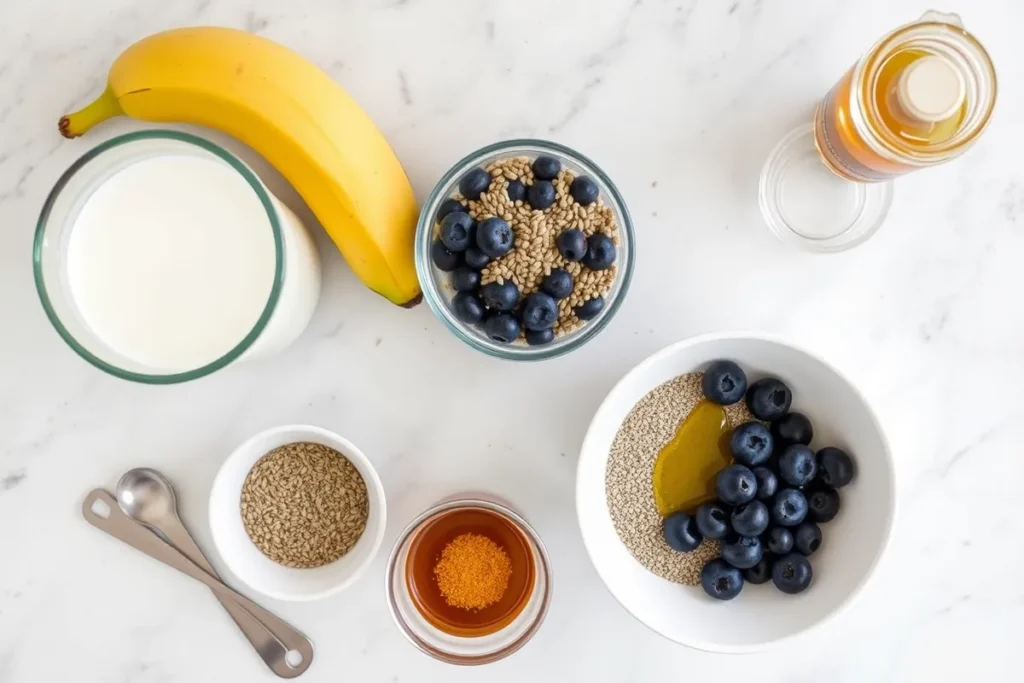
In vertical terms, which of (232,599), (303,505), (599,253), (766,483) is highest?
(599,253)

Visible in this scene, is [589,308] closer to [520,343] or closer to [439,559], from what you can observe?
[520,343]

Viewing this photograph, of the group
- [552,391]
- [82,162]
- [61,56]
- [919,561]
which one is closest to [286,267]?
[82,162]

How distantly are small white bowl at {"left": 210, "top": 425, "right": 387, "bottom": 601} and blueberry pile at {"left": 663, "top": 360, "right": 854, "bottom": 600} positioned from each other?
1.16 ft

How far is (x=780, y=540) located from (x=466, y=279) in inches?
18.4

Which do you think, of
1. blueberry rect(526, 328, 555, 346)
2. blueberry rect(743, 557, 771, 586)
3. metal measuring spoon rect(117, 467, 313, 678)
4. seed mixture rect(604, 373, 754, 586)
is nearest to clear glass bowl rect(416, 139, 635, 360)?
blueberry rect(526, 328, 555, 346)

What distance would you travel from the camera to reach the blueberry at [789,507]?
93 centimetres

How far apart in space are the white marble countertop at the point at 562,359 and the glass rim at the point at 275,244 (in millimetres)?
206

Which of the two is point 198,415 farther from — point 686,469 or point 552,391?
point 686,469

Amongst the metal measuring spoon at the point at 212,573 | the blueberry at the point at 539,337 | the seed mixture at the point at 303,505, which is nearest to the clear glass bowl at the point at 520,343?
the blueberry at the point at 539,337

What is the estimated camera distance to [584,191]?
90 cm

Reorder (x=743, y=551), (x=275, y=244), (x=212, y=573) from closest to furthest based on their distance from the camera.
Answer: (x=275, y=244)
(x=743, y=551)
(x=212, y=573)

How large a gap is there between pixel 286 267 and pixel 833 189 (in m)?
0.67

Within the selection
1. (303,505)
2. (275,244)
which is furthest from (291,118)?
(303,505)

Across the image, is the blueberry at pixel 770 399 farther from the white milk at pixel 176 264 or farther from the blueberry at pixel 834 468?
the white milk at pixel 176 264
